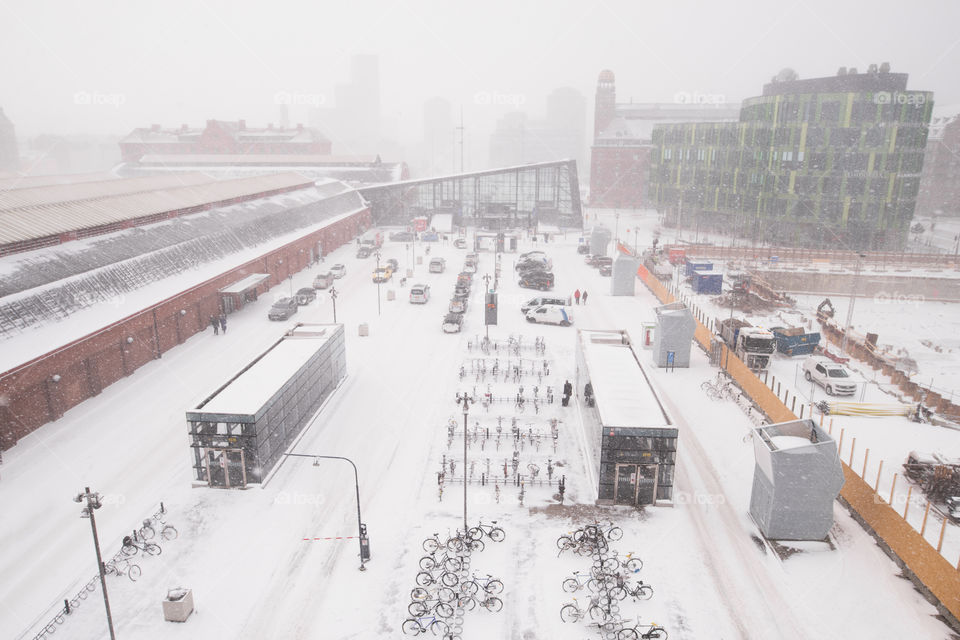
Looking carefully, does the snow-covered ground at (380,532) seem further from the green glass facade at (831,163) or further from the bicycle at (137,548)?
the green glass facade at (831,163)

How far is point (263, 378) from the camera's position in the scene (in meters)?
24.1

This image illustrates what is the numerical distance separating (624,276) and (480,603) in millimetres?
36968

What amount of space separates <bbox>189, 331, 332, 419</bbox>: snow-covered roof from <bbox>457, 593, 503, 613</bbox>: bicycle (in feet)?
31.9

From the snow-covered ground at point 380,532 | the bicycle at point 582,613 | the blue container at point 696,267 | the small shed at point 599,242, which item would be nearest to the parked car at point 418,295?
the snow-covered ground at point 380,532

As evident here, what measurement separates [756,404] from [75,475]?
2870cm

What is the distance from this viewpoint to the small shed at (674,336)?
3328 centimetres

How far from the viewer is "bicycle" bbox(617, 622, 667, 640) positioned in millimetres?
14727

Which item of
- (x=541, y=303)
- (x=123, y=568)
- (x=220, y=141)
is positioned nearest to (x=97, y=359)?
(x=123, y=568)

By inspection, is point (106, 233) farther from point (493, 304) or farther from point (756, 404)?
point (756, 404)

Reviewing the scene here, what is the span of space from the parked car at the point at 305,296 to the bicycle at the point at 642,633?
35.2 m

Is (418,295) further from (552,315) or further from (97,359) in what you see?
(97,359)

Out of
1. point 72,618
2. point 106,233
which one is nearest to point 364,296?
point 106,233

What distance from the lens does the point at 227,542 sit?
60.8 feet

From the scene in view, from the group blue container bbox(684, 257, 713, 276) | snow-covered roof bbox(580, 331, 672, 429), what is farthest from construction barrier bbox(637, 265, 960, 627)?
blue container bbox(684, 257, 713, 276)
